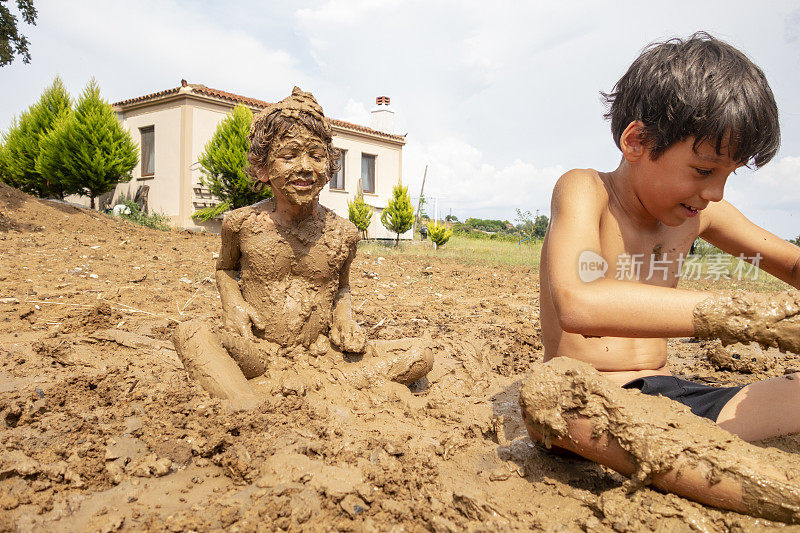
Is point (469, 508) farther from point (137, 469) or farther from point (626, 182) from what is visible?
point (626, 182)

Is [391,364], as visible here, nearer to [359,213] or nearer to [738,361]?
[738,361]

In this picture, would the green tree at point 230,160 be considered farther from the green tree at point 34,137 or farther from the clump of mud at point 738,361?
the clump of mud at point 738,361

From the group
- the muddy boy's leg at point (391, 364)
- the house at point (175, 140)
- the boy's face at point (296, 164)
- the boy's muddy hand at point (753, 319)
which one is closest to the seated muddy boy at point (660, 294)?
the boy's muddy hand at point (753, 319)

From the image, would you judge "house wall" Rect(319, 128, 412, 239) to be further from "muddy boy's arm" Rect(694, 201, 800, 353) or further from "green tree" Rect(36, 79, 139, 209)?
"muddy boy's arm" Rect(694, 201, 800, 353)

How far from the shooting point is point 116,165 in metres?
14.3

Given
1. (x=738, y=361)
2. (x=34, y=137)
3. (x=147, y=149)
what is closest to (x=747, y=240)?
(x=738, y=361)

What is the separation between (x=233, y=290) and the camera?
123 inches

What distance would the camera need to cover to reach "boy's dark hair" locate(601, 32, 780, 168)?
1.65m

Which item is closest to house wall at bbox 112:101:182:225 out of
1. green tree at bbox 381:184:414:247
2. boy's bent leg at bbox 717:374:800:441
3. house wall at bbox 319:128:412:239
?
house wall at bbox 319:128:412:239

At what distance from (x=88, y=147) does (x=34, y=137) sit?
374cm

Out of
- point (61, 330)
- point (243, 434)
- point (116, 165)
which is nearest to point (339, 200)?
point (116, 165)

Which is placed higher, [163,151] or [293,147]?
[163,151]

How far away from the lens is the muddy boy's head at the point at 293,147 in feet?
9.60

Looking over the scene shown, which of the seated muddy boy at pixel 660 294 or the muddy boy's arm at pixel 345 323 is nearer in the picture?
the seated muddy boy at pixel 660 294
